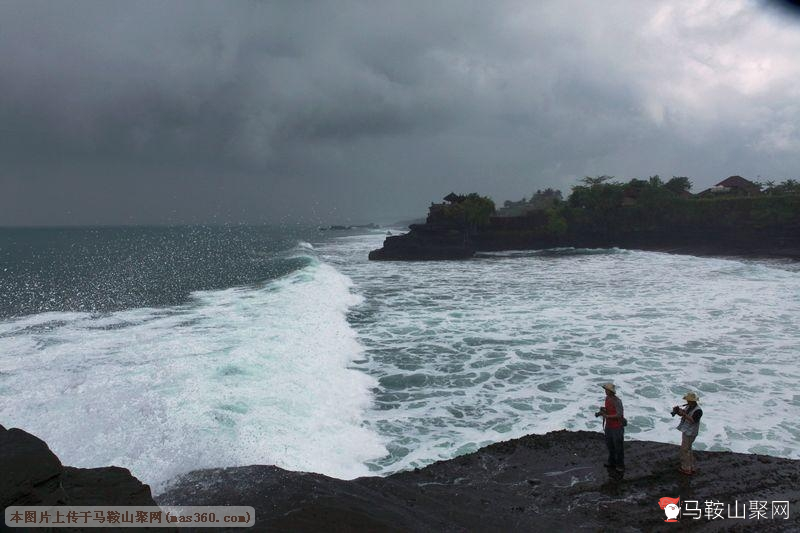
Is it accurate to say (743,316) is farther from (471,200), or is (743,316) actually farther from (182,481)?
(471,200)

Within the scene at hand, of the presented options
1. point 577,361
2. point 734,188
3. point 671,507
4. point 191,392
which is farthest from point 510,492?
point 734,188

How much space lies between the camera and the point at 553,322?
18.8m

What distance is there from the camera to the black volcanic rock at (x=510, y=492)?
584 centimetres

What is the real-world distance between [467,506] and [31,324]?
813 inches

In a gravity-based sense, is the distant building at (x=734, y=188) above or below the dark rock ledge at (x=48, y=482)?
above

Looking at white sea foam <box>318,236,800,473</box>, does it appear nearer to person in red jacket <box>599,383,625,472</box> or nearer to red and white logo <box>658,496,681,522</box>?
person in red jacket <box>599,383,625,472</box>

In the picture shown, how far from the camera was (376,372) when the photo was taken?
1337 centimetres

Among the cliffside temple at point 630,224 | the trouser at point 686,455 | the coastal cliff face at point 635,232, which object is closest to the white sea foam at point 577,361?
the trouser at point 686,455

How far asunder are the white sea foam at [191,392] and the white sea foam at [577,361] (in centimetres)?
126

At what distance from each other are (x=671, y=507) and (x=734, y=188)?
79.2m

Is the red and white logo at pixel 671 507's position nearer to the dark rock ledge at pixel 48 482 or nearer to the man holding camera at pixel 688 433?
the man holding camera at pixel 688 433

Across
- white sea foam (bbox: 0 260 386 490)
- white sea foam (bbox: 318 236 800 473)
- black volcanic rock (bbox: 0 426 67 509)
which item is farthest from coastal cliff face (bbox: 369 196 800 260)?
black volcanic rock (bbox: 0 426 67 509)

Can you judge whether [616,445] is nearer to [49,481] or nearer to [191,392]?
[49,481]

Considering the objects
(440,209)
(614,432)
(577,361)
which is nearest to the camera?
(614,432)
